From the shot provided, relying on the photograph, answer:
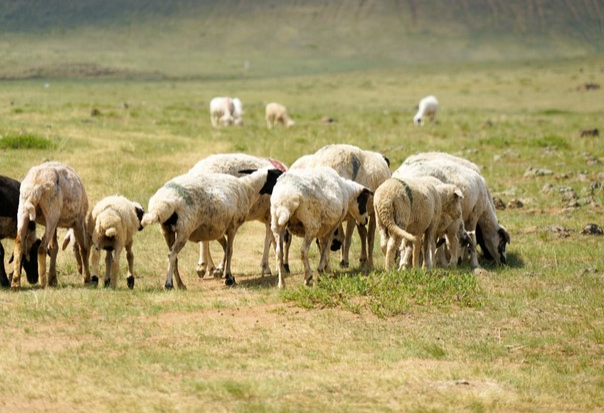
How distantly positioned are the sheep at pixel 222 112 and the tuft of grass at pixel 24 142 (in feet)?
33.3

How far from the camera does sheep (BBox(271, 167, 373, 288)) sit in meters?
12.2

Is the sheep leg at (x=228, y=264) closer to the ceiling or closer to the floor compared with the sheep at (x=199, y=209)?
closer to the floor

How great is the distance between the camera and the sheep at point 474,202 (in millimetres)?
14492

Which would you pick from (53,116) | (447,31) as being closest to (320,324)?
(53,116)

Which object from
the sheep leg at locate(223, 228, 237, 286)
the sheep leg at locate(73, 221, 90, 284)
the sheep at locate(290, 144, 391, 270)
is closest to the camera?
the sheep leg at locate(223, 228, 237, 286)

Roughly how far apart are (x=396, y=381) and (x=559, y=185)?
41.0ft

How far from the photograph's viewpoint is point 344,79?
70500mm

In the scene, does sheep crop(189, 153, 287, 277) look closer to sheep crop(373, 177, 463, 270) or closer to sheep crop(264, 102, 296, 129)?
sheep crop(373, 177, 463, 270)

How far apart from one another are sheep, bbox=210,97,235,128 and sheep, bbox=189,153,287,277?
16861 mm

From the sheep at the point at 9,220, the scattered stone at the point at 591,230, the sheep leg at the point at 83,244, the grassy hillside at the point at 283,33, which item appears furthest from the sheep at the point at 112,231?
the grassy hillside at the point at 283,33

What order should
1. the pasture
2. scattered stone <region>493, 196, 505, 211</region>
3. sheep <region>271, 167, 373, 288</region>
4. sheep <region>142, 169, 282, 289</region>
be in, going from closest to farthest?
the pasture
sheep <region>142, 169, 282, 289</region>
sheep <region>271, 167, 373, 288</region>
scattered stone <region>493, 196, 505, 211</region>

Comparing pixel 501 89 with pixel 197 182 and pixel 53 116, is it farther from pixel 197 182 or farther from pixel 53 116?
pixel 197 182

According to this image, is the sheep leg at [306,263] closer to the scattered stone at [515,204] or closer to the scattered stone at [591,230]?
the scattered stone at [591,230]

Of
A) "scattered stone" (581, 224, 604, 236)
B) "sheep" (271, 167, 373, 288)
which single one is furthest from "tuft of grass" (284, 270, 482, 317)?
"scattered stone" (581, 224, 604, 236)
